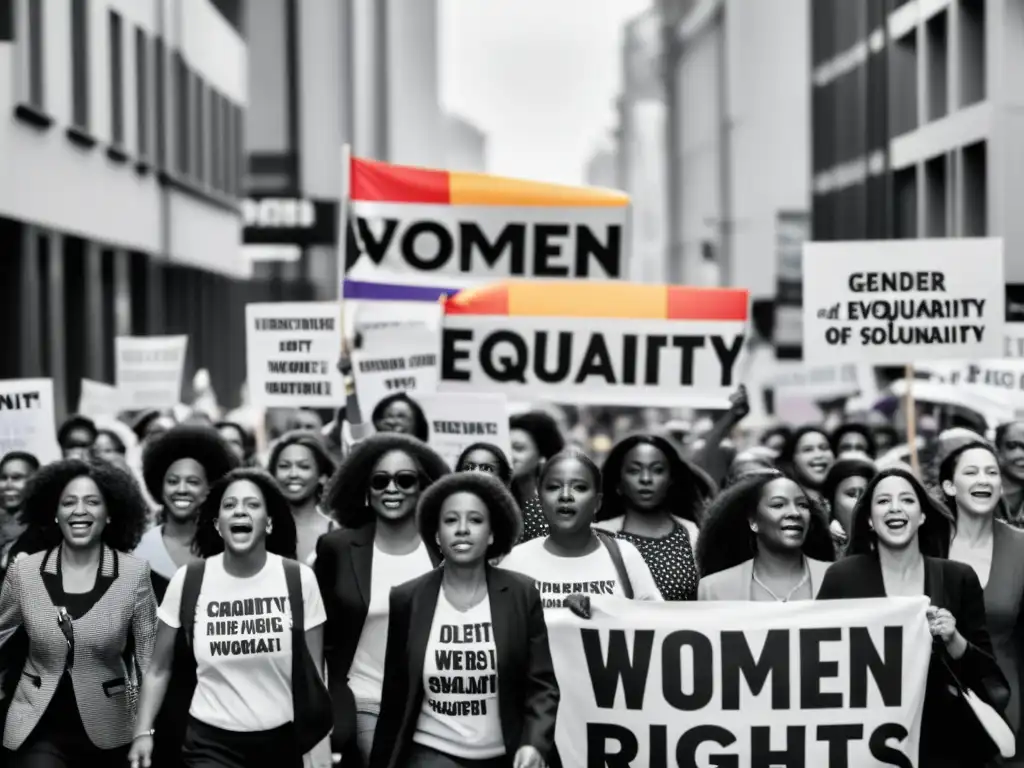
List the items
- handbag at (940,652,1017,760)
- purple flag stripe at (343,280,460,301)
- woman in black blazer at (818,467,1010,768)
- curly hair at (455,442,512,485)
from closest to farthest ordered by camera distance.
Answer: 1. handbag at (940,652,1017,760)
2. woman in black blazer at (818,467,1010,768)
3. curly hair at (455,442,512,485)
4. purple flag stripe at (343,280,460,301)

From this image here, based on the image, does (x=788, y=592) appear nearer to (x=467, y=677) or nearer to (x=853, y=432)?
(x=467, y=677)

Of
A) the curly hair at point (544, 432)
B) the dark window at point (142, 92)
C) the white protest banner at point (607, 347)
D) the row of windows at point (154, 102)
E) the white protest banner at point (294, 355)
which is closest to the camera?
the curly hair at point (544, 432)

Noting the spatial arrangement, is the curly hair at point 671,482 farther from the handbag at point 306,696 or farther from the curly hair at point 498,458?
the handbag at point 306,696

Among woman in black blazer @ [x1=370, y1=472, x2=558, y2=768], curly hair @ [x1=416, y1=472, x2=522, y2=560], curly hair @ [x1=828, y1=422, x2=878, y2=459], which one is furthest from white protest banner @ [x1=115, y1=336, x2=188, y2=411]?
woman in black blazer @ [x1=370, y1=472, x2=558, y2=768]

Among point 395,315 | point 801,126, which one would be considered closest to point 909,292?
point 395,315

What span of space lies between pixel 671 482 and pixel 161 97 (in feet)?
94.2

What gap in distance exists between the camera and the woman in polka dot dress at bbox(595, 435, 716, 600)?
956 cm

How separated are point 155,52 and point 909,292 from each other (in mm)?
24759

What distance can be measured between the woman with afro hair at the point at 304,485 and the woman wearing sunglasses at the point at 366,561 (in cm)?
135

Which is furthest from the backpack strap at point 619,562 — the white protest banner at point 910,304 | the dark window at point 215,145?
the dark window at point 215,145

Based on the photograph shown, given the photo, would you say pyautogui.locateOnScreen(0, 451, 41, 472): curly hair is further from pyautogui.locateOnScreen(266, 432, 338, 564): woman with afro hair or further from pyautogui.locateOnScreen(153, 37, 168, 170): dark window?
pyautogui.locateOnScreen(153, 37, 168, 170): dark window

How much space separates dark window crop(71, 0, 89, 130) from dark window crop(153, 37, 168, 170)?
7122 mm

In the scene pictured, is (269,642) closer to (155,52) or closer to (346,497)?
(346,497)

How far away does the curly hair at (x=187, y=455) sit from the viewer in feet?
33.8
